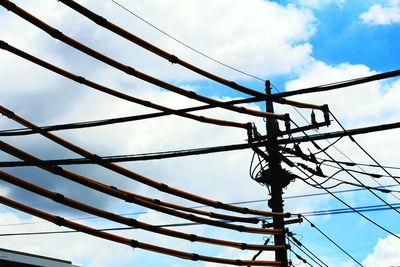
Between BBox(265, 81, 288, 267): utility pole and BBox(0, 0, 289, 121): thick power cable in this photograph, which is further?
BBox(265, 81, 288, 267): utility pole

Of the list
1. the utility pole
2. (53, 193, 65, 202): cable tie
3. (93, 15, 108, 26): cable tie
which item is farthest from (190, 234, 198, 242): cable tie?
the utility pole

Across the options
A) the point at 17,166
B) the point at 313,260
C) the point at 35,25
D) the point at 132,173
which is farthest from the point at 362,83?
the point at 313,260

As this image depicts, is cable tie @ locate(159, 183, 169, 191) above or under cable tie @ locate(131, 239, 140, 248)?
above

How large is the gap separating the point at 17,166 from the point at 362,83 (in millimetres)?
5675

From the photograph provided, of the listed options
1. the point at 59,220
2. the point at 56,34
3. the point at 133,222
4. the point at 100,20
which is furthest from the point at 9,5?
the point at 133,222

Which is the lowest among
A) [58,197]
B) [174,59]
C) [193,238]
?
[58,197]

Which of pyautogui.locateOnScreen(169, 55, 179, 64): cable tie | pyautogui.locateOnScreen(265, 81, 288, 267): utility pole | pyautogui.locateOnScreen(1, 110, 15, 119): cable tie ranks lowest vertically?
pyautogui.locateOnScreen(1, 110, 15, 119): cable tie

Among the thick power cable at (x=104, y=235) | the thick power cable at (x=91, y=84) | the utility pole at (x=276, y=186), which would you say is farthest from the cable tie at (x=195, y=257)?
the utility pole at (x=276, y=186)

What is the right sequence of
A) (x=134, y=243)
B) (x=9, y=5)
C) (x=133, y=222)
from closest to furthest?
(x=9, y=5) → (x=133, y=222) → (x=134, y=243)

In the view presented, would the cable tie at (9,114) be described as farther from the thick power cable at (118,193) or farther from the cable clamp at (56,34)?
the cable clamp at (56,34)

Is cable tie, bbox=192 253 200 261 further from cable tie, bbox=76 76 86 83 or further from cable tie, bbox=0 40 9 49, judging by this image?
cable tie, bbox=0 40 9 49

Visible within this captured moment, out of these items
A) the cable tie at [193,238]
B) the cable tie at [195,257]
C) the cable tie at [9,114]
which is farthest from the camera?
the cable tie at [195,257]

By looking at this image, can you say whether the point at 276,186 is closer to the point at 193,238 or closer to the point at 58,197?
the point at 193,238

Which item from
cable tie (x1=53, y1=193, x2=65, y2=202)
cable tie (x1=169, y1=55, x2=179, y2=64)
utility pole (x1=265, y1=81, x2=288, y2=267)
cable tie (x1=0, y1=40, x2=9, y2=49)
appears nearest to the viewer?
cable tie (x1=0, y1=40, x2=9, y2=49)
